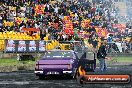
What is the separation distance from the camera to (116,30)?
55.6 meters

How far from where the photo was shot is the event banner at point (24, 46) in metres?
32.3

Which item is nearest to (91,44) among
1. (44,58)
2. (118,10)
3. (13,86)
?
(44,58)

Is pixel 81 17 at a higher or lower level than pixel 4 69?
higher

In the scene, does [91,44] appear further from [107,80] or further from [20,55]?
[107,80]

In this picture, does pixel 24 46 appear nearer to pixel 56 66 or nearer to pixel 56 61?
pixel 56 61

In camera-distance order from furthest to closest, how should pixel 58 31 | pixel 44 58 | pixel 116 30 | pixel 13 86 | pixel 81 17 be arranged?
pixel 116 30, pixel 81 17, pixel 58 31, pixel 44 58, pixel 13 86

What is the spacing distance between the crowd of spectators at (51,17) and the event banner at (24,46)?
380 centimetres

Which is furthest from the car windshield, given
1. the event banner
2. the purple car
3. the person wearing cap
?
the event banner

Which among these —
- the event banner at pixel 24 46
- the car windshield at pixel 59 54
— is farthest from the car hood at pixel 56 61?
the event banner at pixel 24 46

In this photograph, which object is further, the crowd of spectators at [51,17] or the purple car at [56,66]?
the crowd of spectators at [51,17]

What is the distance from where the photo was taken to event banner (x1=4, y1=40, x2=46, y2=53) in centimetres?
3228

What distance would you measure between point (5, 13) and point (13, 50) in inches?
279

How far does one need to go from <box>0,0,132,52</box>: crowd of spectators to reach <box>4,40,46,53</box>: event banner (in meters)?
3.80

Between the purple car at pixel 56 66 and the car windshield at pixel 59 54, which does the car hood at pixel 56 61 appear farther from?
the car windshield at pixel 59 54
